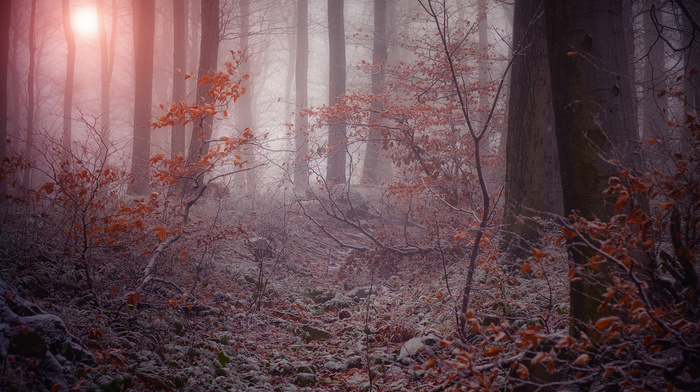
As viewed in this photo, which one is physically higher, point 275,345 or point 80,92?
point 80,92

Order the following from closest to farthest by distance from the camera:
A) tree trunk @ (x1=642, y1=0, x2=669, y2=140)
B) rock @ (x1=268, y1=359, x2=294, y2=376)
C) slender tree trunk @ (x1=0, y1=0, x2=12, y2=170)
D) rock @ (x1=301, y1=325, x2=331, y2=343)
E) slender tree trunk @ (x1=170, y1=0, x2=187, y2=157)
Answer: tree trunk @ (x1=642, y1=0, x2=669, y2=140), rock @ (x1=268, y1=359, x2=294, y2=376), rock @ (x1=301, y1=325, x2=331, y2=343), slender tree trunk @ (x1=0, y1=0, x2=12, y2=170), slender tree trunk @ (x1=170, y1=0, x2=187, y2=157)

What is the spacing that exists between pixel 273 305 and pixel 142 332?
1956 mm

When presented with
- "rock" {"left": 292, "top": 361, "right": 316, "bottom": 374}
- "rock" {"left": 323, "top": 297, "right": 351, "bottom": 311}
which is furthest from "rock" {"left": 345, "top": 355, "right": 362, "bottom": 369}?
"rock" {"left": 323, "top": 297, "right": 351, "bottom": 311}

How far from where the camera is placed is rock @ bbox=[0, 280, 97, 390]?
2498 millimetres

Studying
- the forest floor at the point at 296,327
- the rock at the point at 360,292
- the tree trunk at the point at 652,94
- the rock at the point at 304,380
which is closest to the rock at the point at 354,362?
the forest floor at the point at 296,327

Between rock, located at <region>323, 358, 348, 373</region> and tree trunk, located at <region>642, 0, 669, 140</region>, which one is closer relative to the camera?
tree trunk, located at <region>642, 0, 669, 140</region>

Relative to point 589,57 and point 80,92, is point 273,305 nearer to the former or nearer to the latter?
point 589,57

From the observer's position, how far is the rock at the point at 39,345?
2.50m

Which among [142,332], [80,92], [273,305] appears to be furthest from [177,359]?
[80,92]

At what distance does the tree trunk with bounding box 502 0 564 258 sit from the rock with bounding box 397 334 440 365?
175 centimetres

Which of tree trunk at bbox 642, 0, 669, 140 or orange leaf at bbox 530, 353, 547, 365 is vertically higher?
tree trunk at bbox 642, 0, 669, 140

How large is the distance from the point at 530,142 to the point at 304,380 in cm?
405

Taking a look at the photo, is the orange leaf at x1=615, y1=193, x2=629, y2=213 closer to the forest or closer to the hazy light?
the forest

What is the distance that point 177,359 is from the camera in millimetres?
3467
